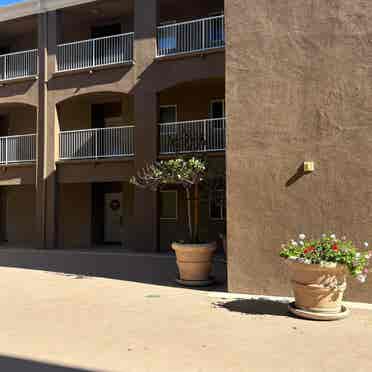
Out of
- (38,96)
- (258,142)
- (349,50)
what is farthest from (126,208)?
(349,50)

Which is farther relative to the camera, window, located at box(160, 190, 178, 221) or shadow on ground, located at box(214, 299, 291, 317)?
window, located at box(160, 190, 178, 221)

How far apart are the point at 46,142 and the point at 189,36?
272 inches

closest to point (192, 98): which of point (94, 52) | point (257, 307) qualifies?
point (94, 52)

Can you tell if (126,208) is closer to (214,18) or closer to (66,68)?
(66,68)

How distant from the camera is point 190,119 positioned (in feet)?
54.0

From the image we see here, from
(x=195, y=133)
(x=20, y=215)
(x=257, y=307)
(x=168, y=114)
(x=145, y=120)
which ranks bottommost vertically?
(x=257, y=307)

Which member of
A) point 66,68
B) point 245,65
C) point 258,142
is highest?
point 66,68

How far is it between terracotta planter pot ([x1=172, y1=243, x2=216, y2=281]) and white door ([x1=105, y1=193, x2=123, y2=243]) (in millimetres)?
9313

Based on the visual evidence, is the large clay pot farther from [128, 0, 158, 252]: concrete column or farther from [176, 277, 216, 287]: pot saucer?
[128, 0, 158, 252]: concrete column

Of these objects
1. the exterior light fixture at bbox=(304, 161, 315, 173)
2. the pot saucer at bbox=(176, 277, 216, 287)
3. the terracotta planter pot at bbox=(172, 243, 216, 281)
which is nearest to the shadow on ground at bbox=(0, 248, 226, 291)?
the pot saucer at bbox=(176, 277, 216, 287)

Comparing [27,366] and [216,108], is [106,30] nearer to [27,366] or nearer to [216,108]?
[216,108]

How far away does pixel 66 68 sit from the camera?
17.1 metres

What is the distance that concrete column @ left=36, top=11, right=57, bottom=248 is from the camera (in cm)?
1675

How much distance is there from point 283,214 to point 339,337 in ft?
8.98
